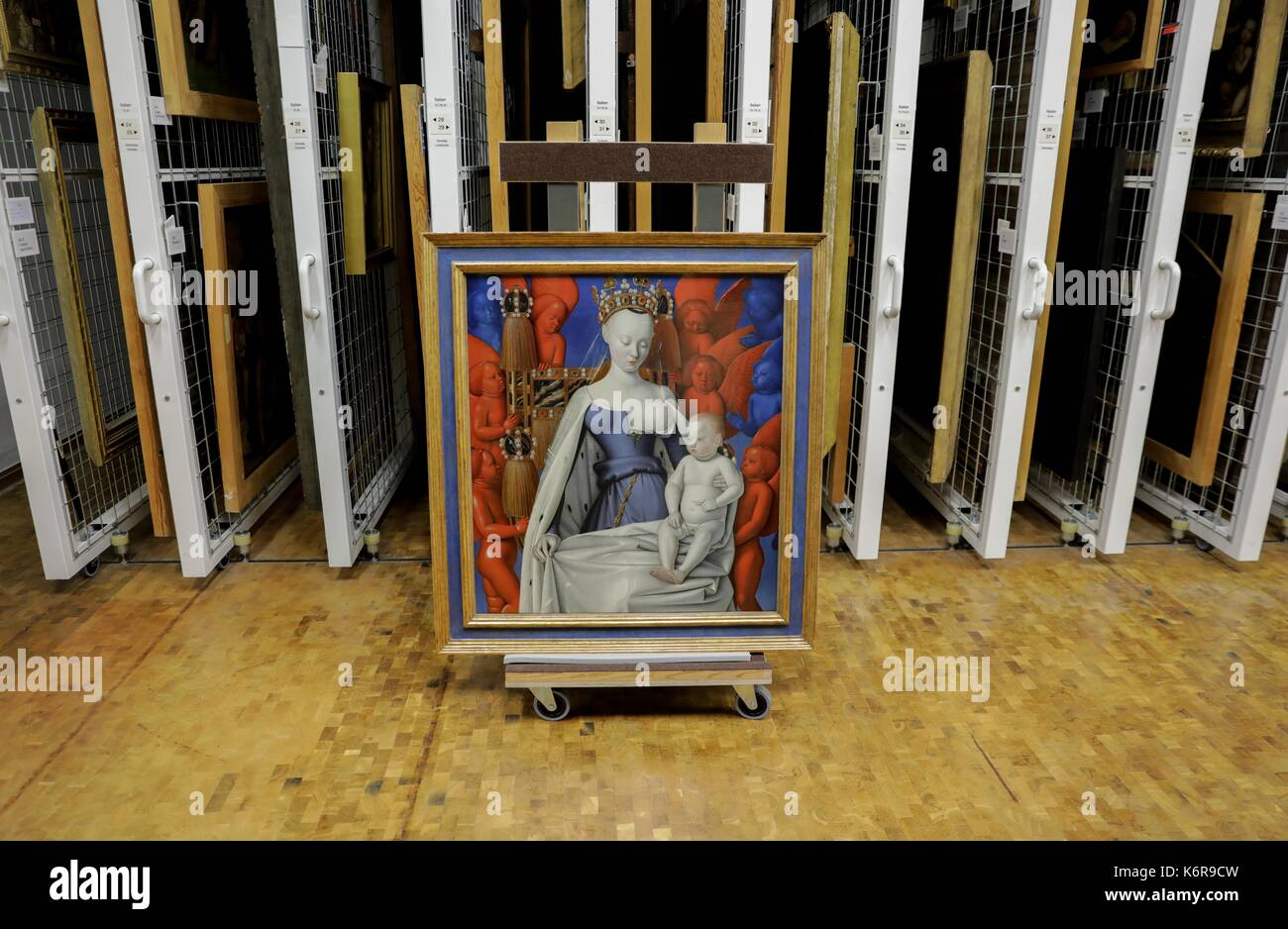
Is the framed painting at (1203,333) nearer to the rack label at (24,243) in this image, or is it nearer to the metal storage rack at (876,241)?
the metal storage rack at (876,241)

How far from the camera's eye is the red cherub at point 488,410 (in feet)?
7.91

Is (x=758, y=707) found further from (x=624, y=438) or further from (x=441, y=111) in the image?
(x=441, y=111)

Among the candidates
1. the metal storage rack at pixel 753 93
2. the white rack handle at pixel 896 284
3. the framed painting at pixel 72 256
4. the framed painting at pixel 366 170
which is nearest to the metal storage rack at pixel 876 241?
the white rack handle at pixel 896 284

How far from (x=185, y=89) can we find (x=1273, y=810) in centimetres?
351

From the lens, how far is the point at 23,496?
4.11 m

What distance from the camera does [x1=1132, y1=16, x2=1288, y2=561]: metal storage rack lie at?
331 cm

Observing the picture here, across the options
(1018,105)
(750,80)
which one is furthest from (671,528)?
(1018,105)

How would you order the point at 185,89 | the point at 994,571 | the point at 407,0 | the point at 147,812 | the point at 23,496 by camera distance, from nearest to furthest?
the point at 147,812 < the point at 185,89 < the point at 994,571 < the point at 23,496 < the point at 407,0

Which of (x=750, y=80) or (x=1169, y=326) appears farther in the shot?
(x=1169, y=326)

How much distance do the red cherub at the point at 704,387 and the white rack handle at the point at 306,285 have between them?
1.40 m

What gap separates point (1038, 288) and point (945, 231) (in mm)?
462

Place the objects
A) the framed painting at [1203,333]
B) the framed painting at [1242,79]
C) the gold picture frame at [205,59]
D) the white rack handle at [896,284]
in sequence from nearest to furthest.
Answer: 1. the gold picture frame at [205,59]
2. the framed painting at [1242,79]
3. the white rack handle at [896,284]
4. the framed painting at [1203,333]

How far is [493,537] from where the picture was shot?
2504 millimetres

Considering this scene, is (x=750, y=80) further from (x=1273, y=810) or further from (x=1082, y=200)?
(x=1273, y=810)
